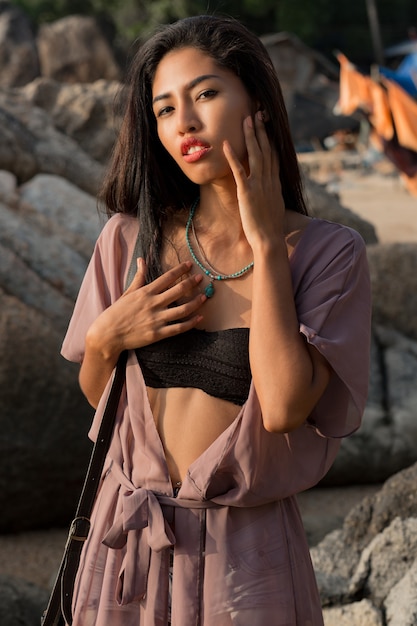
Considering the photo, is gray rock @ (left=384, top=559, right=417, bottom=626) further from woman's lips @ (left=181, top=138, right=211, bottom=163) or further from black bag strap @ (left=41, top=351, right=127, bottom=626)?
woman's lips @ (left=181, top=138, right=211, bottom=163)

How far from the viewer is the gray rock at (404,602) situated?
286 centimetres

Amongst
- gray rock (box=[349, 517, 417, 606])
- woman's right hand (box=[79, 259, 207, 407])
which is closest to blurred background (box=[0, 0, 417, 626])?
gray rock (box=[349, 517, 417, 606])

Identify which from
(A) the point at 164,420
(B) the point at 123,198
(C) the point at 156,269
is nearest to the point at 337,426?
(A) the point at 164,420

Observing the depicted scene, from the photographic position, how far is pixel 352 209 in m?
18.5

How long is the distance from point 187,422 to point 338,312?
0.37 m

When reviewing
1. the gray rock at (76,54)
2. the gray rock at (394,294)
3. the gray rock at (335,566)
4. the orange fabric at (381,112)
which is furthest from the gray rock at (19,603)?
the gray rock at (76,54)

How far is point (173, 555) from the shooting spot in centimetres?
204

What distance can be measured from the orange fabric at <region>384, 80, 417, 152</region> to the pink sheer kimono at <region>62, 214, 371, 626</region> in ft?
57.3

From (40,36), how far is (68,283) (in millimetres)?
25913

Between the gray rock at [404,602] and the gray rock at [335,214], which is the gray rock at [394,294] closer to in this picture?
the gray rock at [335,214]

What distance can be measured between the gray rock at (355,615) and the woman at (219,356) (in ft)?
3.39

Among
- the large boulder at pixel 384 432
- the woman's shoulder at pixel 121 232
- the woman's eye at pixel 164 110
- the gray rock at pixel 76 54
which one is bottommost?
the gray rock at pixel 76 54

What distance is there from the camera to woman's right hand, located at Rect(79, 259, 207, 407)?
209 cm

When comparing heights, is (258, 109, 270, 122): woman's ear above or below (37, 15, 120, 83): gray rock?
above
